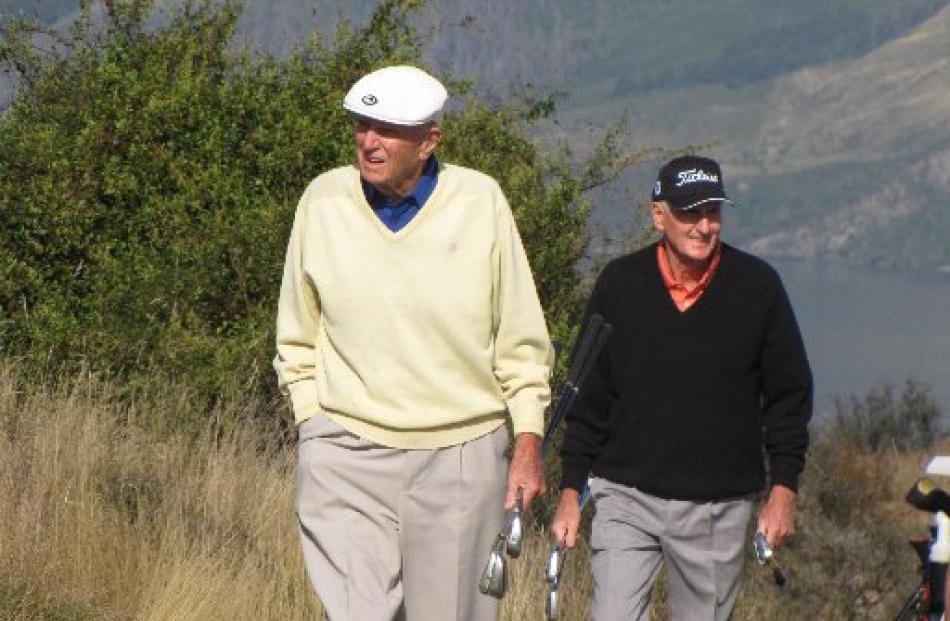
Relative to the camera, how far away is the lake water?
9175 centimetres

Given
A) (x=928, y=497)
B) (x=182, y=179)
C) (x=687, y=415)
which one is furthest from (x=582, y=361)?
(x=182, y=179)

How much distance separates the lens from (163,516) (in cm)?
774

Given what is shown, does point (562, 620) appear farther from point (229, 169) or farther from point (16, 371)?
point (229, 169)

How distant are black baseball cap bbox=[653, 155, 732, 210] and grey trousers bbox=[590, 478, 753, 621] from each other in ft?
2.63

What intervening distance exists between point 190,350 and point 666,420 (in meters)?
5.71

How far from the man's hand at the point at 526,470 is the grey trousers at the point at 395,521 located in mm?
71

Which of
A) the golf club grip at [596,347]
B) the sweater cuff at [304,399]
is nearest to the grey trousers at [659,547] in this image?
the golf club grip at [596,347]

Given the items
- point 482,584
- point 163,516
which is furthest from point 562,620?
point 482,584

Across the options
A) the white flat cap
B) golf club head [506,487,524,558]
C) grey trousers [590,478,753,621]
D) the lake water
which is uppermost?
the white flat cap

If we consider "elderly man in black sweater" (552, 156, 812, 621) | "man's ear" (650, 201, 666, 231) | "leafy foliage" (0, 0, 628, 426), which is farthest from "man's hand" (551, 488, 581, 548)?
"leafy foliage" (0, 0, 628, 426)

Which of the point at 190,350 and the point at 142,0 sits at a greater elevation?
the point at 142,0

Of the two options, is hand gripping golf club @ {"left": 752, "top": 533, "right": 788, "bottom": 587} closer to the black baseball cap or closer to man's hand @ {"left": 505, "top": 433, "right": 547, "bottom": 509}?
man's hand @ {"left": 505, "top": 433, "right": 547, "bottom": 509}

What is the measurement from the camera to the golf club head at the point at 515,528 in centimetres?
498

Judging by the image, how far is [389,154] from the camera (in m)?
5.16
